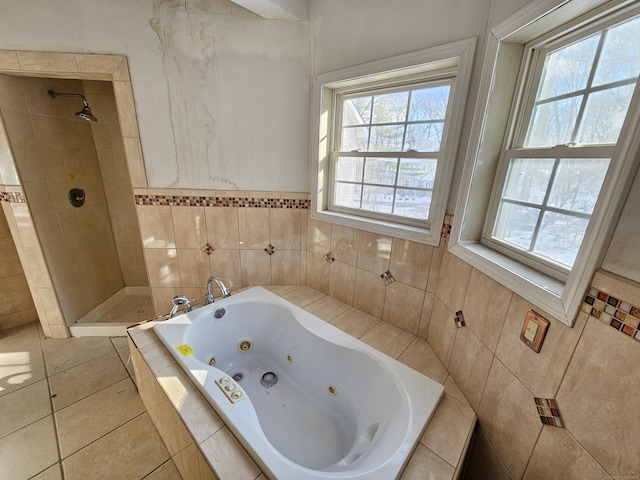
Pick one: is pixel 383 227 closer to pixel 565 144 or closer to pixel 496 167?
pixel 496 167

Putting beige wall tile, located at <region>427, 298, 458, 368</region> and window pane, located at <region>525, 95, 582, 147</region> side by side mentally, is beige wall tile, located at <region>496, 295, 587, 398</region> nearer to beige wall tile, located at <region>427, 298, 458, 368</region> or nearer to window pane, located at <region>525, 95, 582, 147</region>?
beige wall tile, located at <region>427, 298, 458, 368</region>

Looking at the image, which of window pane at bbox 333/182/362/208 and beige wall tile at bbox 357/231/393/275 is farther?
window pane at bbox 333/182/362/208

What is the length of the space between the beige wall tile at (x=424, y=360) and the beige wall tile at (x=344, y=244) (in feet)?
2.13

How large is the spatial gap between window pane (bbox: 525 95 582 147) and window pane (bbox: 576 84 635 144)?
4 centimetres

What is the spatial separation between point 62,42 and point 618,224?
2.87 m

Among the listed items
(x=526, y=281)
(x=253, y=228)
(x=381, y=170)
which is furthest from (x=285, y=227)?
(x=526, y=281)

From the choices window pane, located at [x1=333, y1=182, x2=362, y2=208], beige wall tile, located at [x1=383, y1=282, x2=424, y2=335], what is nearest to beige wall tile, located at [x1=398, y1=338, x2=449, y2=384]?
beige wall tile, located at [x1=383, y1=282, x2=424, y2=335]

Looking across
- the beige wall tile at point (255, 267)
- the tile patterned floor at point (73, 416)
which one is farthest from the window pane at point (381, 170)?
the tile patterned floor at point (73, 416)

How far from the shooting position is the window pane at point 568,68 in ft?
2.60

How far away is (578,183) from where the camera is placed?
81 cm

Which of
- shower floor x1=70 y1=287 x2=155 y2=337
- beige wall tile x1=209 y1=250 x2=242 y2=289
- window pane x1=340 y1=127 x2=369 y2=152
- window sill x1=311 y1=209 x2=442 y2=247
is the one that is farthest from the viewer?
shower floor x1=70 y1=287 x2=155 y2=337

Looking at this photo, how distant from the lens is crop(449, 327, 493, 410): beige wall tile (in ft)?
3.46

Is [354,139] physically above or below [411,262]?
above

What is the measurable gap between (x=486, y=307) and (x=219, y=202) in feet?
6.02
